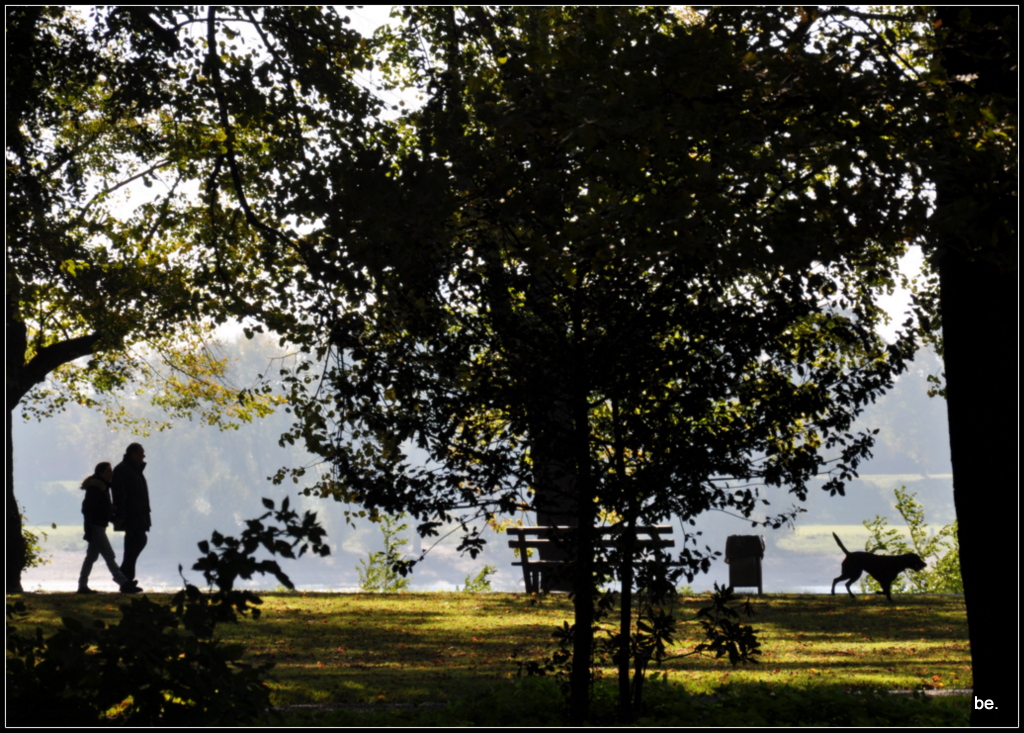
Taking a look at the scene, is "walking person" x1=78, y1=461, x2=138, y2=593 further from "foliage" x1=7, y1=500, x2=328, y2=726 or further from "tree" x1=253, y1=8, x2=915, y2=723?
"foliage" x1=7, y1=500, x2=328, y2=726

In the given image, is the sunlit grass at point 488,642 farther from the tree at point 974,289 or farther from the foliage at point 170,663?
the tree at point 974,289

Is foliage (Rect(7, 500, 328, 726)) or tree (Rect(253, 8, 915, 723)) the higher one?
tree (Rect(253, 8, 915, 723))

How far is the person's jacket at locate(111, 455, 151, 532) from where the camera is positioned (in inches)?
516

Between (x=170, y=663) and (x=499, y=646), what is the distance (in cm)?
600

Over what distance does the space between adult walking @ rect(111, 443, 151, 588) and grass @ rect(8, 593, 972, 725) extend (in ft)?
2.81

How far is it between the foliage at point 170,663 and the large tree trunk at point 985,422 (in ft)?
12.7

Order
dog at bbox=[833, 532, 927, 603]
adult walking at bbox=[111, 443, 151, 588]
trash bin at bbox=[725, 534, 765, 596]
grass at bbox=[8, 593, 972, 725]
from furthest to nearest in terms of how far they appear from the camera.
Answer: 1. trash bin at bbox=[725, 534, 765, 596]
2. dog at bbox=[833, 532, 927, 603]
3. adult walking at bbox=[111, 443, 151, 588]
4. grass at bbox=[8, 593, 972, 725]

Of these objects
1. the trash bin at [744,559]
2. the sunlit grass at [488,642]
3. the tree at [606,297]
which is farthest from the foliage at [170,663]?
the trash bin at [744,559]

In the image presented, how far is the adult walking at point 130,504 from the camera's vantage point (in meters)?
13.1

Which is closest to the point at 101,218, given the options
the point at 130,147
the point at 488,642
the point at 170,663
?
the point at 130,147

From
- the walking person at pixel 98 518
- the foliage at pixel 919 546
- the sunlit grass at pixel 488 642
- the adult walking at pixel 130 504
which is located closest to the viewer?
the sunlit grass at pixel 488 642

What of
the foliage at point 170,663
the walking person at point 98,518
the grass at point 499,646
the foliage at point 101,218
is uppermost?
the foliage at point 101,218

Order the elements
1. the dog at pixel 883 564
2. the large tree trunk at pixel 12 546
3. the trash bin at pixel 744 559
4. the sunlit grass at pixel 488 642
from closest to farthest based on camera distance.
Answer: the sunlit grass at pixel 488 642 < the dog at pixel 883 564 < the large tree trunk at pixel 12 546 < the trash bin at pixel 744 559

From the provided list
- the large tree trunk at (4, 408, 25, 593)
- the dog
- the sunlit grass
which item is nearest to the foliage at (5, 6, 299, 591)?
the large tree trunk at (4, 408, 25, 593)
